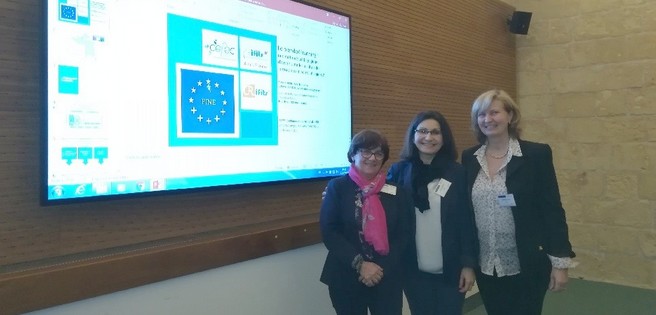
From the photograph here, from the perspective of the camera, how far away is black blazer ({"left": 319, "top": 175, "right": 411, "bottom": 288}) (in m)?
2.02

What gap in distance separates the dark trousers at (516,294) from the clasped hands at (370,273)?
527mm

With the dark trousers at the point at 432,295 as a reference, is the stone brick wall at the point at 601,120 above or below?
above

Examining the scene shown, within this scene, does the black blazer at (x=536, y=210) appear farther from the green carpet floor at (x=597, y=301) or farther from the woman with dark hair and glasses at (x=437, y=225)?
the green carpet floor at (x=597, y=301)

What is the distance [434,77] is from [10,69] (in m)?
2.68

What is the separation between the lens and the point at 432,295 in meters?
2.18

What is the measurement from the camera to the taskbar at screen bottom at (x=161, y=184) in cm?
165

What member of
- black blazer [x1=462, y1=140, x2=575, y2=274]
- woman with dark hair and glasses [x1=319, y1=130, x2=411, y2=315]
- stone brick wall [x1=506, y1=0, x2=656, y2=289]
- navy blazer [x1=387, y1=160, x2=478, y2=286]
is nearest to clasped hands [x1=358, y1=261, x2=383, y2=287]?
woman with dark hair and glasses [x1=319, y1=130, x2=411, y2=315]

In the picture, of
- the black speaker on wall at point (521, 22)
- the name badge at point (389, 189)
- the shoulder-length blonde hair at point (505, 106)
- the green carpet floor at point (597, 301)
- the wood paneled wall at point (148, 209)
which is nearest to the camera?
the wood paneled wall at point (148, 209)

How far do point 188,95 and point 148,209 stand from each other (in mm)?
460

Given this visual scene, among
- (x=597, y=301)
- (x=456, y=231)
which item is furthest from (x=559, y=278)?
(x=597, y=301)

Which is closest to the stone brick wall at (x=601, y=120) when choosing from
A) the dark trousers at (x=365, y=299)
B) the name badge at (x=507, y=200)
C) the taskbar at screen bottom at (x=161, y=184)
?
the name badge at (x=507, y=200)

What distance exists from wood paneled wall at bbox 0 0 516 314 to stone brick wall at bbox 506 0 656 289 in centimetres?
152

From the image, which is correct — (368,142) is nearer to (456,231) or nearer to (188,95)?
(456,231)

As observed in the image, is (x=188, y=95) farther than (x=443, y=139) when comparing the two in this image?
No
